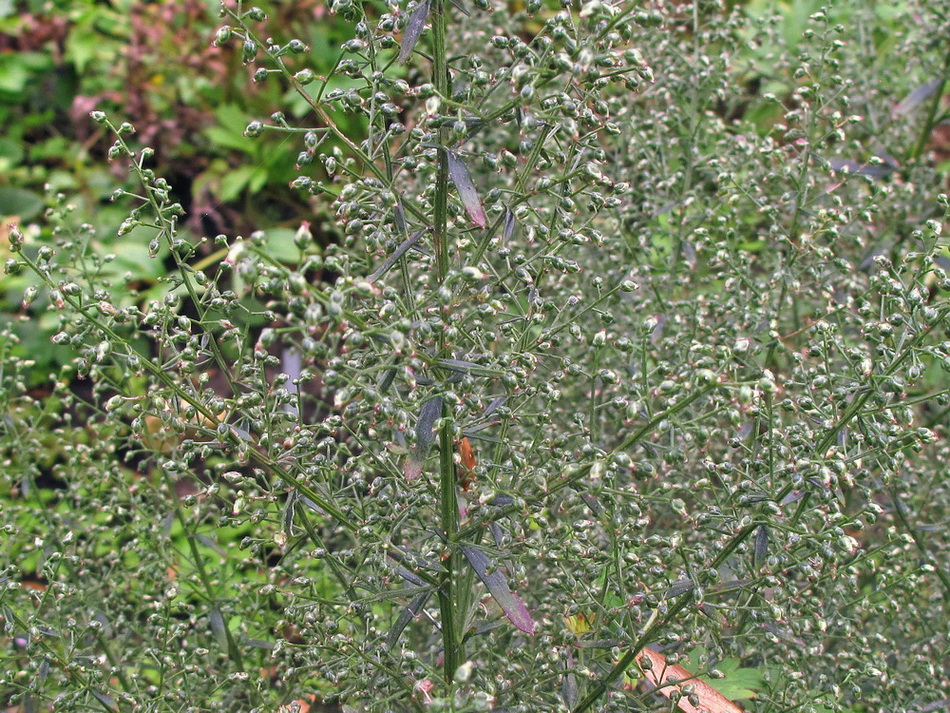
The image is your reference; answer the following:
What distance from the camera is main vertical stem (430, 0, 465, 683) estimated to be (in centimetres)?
197

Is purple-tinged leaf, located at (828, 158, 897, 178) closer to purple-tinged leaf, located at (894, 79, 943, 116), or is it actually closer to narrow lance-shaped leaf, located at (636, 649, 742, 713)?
purple-tinged leaf, located at (894, 79, 943, 116)

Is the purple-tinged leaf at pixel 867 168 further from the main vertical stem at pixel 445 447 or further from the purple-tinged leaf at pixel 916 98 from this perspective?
the main vertical stem at pixel 445 447

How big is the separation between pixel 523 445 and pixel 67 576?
179cm

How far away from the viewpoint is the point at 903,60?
4461 mm

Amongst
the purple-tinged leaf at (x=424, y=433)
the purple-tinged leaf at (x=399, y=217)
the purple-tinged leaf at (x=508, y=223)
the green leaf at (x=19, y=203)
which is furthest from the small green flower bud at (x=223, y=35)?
the green leaf at (x=19, y=203)

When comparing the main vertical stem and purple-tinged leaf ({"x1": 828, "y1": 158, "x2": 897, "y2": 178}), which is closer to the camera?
the main vertical stem

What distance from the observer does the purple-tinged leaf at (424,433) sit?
6.21 feet

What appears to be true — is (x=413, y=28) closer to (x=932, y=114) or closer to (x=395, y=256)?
(x=395, y=256)

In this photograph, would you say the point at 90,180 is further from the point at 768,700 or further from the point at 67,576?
the point at 768,700

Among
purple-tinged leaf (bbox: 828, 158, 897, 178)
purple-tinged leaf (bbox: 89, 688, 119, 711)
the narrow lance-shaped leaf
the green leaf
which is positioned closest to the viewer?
the narrow lance-shaped leaf

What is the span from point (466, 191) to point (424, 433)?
0.50 m

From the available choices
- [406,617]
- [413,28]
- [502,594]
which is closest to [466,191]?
[413,28]

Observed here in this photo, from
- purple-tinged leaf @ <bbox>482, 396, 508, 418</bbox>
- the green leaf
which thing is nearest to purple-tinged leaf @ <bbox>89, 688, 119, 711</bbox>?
purple-tinged leaf @ <bbox>482, 396, 508, 418</bbox>

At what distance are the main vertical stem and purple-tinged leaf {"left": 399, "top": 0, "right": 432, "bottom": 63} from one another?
46mm
